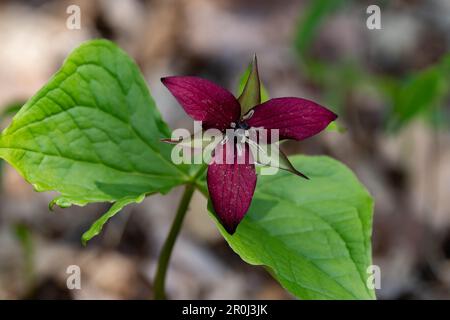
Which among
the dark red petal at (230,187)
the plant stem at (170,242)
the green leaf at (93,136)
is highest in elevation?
the green leaf at (93,136)

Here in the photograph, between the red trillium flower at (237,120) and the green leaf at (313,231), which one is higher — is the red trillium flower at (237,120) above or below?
above

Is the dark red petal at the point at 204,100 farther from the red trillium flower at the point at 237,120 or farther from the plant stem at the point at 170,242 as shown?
the plant stem at the point at 170,242

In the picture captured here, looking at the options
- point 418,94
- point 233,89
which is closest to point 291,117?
point 418,94

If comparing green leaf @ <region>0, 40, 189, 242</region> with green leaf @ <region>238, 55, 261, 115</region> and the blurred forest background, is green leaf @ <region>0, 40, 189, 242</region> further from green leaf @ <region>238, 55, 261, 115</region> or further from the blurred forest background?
the blurred forest background

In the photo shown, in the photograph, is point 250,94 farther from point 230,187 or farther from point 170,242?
point 170,242

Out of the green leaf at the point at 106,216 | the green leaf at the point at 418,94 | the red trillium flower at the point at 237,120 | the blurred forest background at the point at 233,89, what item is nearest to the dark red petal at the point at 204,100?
the red trillium flower at the point at 237,120

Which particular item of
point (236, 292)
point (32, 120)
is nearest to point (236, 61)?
point (236, 292)
